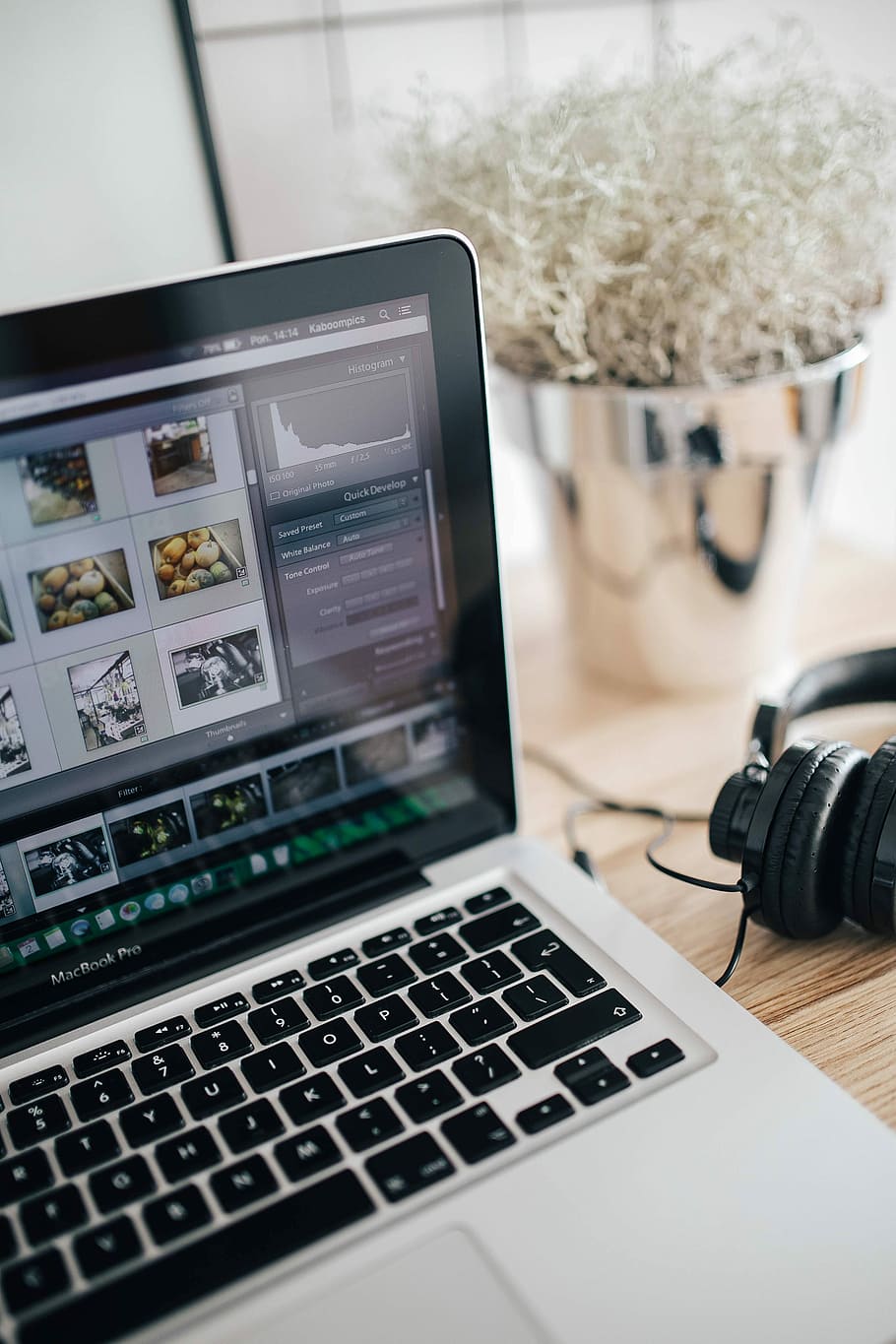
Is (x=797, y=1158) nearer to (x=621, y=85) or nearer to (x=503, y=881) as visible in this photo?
(x=503, y=881)

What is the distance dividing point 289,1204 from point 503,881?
202 millimetres

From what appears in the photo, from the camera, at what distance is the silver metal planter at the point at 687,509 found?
612mm

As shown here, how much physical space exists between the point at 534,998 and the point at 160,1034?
0.16m

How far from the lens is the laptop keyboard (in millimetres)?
371

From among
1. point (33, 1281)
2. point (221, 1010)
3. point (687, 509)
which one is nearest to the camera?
point (33, 1281)

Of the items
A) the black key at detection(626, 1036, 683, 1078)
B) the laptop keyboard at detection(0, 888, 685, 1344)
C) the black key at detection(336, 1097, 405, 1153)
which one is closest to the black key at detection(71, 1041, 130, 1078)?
the laptop keyboard at detection(0, 888, 685, 1344)

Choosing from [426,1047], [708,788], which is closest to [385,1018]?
[426,1047]

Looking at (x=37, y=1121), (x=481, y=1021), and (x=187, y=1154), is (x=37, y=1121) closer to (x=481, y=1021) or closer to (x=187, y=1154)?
(x=187, y=1154)

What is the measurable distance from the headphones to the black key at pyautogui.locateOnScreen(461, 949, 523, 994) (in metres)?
0.12

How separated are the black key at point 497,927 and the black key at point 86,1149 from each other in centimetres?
17

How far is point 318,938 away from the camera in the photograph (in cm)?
51

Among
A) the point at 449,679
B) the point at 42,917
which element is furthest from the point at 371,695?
the point at 42,917

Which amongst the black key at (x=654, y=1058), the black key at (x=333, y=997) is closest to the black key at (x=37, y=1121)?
the black key at (x=333, y=997)

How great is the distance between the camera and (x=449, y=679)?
1.78 ft
